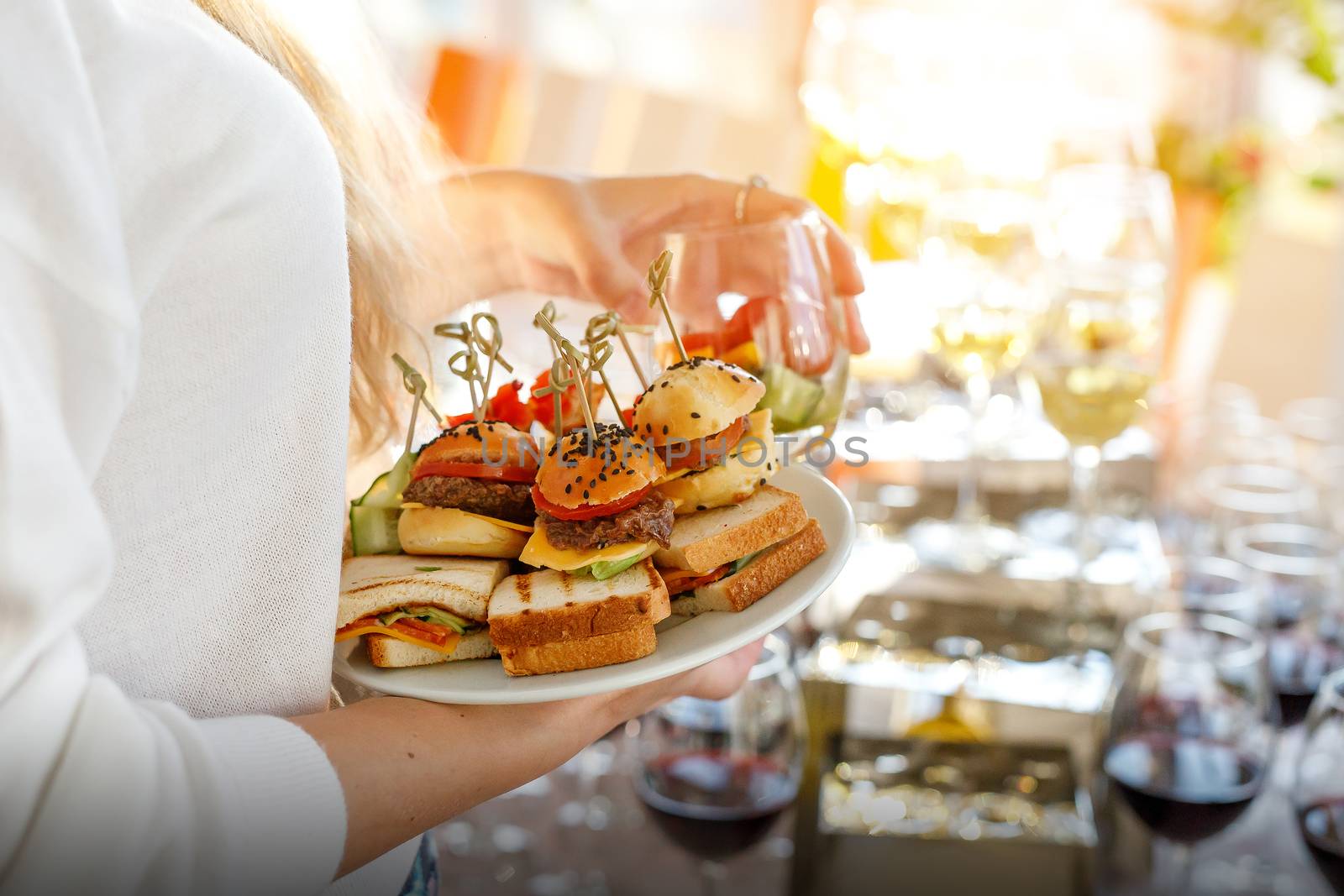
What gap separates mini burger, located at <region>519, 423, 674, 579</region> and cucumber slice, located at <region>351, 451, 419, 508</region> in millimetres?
143

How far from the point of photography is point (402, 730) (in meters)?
0.83

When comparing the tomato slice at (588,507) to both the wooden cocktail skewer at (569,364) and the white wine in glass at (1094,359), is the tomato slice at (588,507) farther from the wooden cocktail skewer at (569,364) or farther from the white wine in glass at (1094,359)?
the white wine in glass at (1094,359)

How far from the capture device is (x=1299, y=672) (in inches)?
55.3

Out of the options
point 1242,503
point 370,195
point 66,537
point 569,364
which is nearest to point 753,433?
point 569,364

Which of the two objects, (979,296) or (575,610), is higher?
(979,296)

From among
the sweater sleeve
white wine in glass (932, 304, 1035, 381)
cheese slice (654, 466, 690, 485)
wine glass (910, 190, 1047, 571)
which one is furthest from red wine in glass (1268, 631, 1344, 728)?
the sweater sleeve

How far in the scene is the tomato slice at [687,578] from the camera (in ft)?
2.98

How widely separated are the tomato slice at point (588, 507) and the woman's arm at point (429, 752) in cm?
14

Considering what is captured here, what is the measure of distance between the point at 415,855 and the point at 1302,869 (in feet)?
2.66

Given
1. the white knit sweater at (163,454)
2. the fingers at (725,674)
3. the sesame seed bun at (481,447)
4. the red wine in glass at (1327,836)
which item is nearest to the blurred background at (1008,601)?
the red wine in glass at (1327,836)

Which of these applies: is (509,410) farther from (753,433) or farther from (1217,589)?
(1217,589)

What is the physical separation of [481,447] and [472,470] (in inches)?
0.9

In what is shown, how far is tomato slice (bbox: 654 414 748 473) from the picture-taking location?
0.95 m

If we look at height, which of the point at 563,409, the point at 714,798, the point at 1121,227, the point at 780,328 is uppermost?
the point at 1121,227
